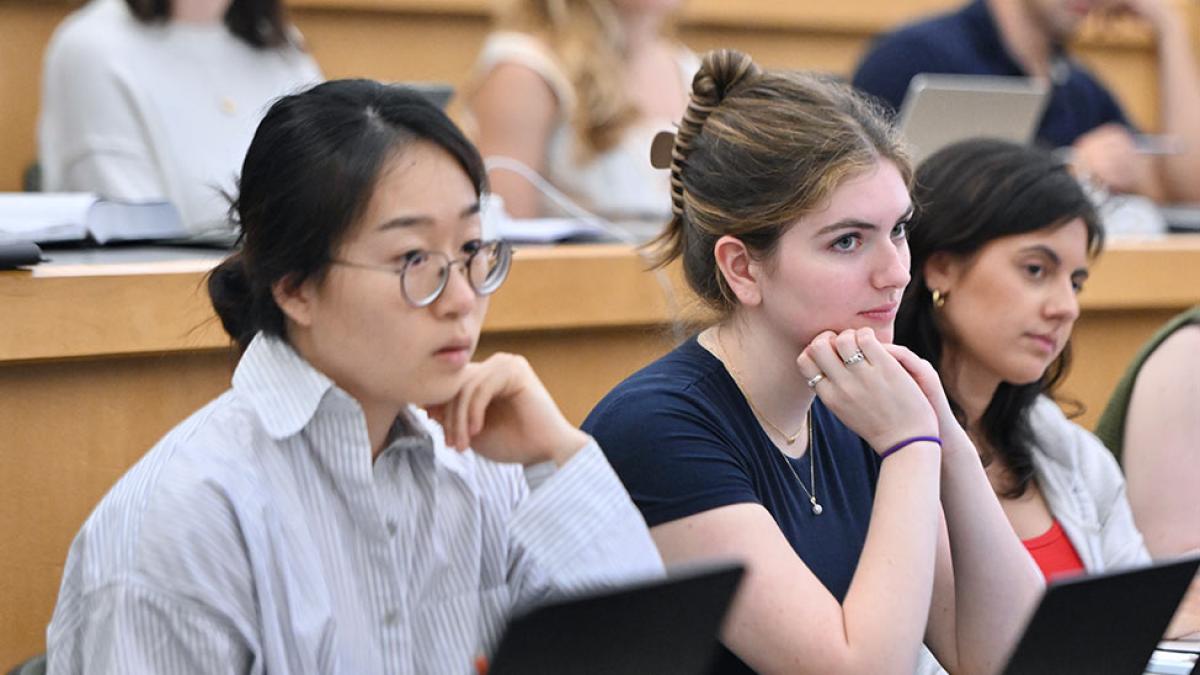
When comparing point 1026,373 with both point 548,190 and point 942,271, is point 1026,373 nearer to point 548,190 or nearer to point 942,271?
point 942,271

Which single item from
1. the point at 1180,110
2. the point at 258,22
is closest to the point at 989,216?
the point at 258,22

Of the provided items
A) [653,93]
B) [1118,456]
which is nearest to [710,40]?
Answer: [653,93]

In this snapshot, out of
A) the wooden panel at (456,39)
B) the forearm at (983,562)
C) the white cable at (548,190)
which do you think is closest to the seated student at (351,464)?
the forearm at (983,562)

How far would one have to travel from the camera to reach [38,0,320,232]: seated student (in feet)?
8.02

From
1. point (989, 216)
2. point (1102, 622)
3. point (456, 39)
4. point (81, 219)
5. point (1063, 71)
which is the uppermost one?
point (456, 39)

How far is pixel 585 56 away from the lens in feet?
9.46

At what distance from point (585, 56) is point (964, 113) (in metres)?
0.73

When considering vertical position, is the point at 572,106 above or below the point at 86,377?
above

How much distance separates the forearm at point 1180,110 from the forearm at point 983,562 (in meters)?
2.19

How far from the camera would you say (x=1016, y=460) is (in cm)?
188

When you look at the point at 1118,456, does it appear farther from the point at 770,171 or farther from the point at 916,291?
the point at 770,171

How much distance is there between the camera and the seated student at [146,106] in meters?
2.45

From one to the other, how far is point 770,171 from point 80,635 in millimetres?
696

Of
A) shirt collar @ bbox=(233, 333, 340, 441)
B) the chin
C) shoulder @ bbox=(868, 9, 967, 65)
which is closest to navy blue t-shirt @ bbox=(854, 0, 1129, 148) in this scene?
shoulder @ bbox=(868, 9, 967, 65)
